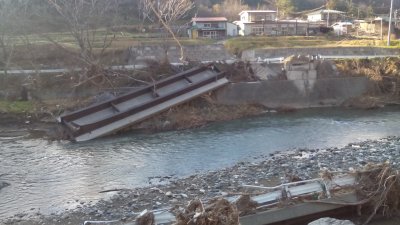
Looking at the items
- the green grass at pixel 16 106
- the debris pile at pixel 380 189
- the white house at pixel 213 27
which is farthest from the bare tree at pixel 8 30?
the white house at pixel 213 27

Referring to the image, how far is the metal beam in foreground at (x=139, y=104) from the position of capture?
2142 cm

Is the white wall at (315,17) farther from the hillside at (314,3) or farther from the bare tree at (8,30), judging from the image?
the bare tree at (8,30)

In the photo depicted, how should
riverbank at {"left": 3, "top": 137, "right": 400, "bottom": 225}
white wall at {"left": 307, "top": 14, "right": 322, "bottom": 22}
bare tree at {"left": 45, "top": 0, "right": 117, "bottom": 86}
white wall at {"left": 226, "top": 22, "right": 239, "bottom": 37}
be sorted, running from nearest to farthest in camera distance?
riverbank at {"left": 3, "top": 137, "right": 400, "bottom": 225}
bare tree at {"left": 45, "top": 0, "right": 117, "bottom": 86}
white wall at {"left": 226, "top": 22, "right": 239, "bottom": 37}
white wall at {"left": 307, "top": 14, "right": 322, "bottom": 22}

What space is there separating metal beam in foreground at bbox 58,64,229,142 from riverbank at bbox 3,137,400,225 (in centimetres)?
798

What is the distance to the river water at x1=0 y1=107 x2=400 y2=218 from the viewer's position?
13375 mm

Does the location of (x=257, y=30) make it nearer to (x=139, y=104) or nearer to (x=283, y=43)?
(x=283, y=43)

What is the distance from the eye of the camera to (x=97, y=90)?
27.1 meters

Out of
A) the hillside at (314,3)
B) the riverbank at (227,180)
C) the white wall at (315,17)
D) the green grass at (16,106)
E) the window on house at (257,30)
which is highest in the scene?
the hillside at (314,3)

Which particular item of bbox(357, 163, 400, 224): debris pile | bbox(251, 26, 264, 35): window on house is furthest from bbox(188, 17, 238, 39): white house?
bbox(357, 163, 400, 224): debris pile

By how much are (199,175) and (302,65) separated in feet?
54.5

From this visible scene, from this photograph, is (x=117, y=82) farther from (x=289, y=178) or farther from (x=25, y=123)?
(x=289, y=178)

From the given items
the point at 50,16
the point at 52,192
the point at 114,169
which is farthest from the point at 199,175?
the point at 50,16

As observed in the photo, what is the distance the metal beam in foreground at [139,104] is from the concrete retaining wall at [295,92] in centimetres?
115

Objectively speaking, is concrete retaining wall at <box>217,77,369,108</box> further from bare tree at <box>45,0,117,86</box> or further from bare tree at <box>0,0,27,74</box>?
bare tree at <box>0,0,27,74</box>
